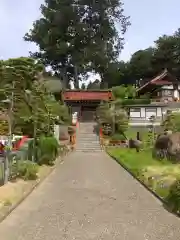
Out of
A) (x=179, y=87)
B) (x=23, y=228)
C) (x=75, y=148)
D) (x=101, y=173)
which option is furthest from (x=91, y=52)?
(x=23, y=228)

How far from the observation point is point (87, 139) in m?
40.1

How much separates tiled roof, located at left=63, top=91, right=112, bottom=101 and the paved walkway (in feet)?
117

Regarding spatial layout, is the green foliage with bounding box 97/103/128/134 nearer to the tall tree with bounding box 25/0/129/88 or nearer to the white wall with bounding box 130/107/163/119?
the white wall with bounding box 130/107/163/119

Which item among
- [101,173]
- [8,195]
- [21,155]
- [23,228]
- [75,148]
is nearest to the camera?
[23,228]

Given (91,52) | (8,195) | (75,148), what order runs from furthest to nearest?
(91,52) < (75,148) < (8,195)

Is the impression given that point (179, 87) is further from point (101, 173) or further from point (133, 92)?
point (101, 173)

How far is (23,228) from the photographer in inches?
360

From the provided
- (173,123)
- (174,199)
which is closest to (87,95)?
(173,123)

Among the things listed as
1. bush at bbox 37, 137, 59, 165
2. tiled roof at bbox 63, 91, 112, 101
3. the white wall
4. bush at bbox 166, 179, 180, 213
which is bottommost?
bush at bbox 166, 179, 180, 213

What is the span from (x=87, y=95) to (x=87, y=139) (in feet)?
45.6

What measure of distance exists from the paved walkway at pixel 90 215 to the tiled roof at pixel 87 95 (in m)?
35.8

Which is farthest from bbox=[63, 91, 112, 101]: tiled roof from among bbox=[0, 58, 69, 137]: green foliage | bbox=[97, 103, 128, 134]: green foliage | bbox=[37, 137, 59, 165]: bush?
bbox=[37, 137, 59, 165]: bush

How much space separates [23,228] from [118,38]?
175 feet

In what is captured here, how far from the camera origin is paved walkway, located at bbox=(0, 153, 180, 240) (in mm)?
8688
